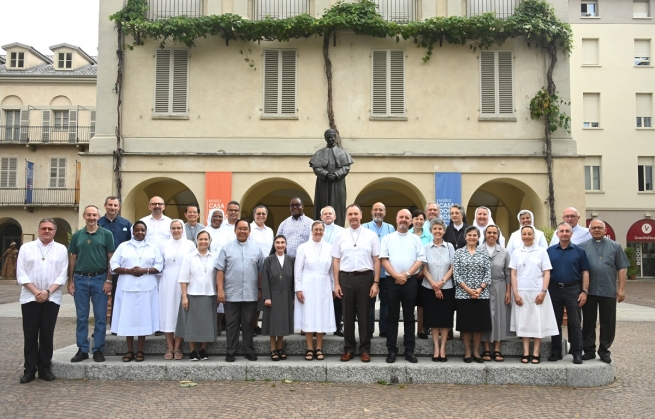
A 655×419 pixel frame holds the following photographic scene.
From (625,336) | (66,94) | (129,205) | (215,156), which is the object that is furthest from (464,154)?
(66,94)

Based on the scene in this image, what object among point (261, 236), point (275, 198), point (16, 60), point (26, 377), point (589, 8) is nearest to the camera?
point (26, 377)

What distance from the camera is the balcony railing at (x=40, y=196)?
37.8m

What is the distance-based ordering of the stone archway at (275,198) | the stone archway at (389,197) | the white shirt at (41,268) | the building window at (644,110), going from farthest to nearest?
the building window at (644,110)
the stone archway at (275,198)
the stone archway at (389,197)
the white shirt at (41,268)

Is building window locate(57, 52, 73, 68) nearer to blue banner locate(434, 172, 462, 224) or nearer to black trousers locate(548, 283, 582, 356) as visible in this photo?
blue banner locate(434, 172, 462, 224)

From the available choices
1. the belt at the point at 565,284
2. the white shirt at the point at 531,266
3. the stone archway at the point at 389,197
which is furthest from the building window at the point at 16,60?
the belt at the point at 565,284

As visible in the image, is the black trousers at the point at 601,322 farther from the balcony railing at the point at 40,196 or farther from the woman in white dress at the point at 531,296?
the balcony railing at the point at 40,196

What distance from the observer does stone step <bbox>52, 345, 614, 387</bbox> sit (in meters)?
7.74

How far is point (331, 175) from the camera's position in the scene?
999 cm

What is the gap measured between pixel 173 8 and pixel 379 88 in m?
7.72

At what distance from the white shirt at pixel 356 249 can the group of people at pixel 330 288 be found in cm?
1

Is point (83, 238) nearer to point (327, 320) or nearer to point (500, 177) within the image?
point (327, 320)

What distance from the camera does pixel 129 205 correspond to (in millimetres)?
21469

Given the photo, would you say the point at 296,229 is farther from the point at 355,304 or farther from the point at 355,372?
the point at 355,372

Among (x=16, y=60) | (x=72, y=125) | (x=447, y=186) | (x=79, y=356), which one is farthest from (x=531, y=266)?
(x=16, y=60)
